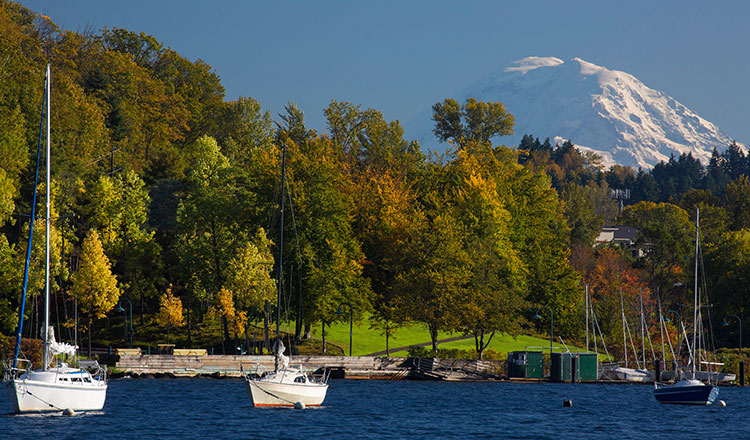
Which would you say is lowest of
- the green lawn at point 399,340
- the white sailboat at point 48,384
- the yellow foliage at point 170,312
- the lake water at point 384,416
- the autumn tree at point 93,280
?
the lake water at point 384,416

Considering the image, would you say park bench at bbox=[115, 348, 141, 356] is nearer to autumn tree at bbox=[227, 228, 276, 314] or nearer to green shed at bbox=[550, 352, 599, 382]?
autumn tree at bbox=[227, 228, 276, 314]

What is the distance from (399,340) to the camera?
336 feet

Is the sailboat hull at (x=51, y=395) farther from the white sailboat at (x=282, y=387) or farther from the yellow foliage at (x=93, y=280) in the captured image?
the yellow foliage at (x=93, y=280)

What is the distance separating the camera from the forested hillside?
8938cm

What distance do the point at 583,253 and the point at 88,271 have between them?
83.5 m

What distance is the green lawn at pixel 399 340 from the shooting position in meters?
97.1

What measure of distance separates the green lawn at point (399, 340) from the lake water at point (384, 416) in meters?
15.7

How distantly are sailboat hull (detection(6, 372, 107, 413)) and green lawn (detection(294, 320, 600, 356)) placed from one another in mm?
44373

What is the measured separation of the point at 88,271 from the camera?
8238 cm

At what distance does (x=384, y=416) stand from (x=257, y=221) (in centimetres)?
4089

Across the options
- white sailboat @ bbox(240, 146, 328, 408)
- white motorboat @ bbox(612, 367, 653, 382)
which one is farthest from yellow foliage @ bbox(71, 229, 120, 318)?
white motorboat @ bbox(612, 367, 653, 382)

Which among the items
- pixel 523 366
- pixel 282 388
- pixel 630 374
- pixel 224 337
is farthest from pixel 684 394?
pixel 224 337

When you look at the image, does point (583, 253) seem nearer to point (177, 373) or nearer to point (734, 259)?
point (734, 259)

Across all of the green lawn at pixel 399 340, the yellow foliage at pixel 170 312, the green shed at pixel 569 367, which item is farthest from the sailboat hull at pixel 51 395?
the green shed at pixel 569 367
